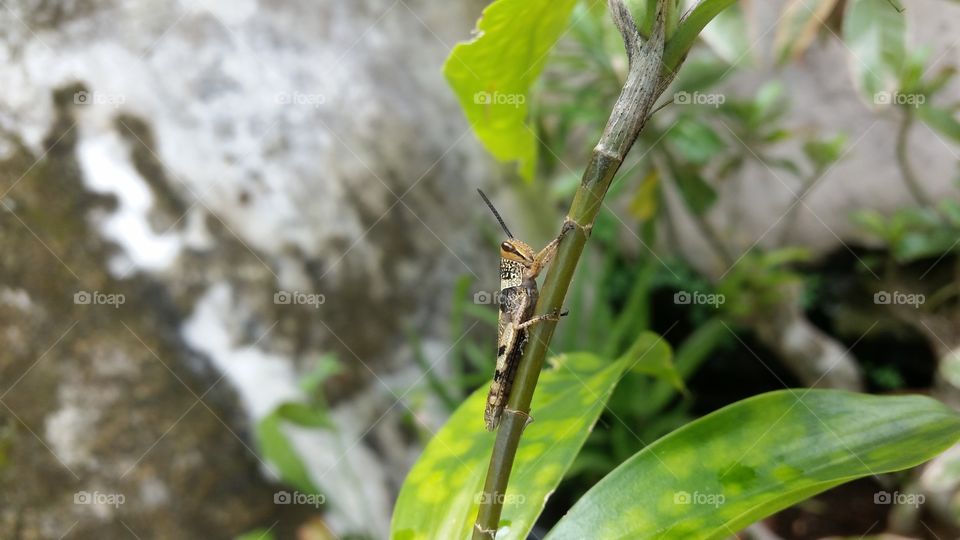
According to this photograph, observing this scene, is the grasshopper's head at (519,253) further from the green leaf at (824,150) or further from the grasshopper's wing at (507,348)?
the green leaf at (824,150)

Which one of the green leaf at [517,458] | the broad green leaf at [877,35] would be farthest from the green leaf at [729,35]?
the green leaf at [517,458]

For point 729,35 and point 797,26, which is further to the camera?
point 797,26

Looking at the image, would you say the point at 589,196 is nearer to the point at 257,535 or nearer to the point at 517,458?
the point at 517,458

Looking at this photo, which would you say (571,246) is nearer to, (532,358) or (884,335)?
(532,358)

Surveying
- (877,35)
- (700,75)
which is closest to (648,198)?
(700,75)

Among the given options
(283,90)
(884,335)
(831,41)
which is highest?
(831,41)

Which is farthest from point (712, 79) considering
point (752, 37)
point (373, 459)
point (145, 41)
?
point (145, 41)
